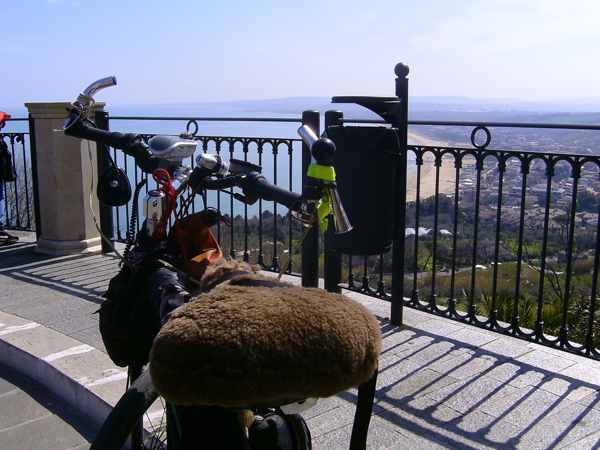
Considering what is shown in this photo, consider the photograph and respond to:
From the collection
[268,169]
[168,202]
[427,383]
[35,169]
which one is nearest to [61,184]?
[35,169]

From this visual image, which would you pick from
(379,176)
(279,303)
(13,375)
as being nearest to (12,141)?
(13,375)

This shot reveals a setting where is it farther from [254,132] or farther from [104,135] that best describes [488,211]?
[104,135]

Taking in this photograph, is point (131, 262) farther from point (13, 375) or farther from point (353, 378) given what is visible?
point (13, 375)

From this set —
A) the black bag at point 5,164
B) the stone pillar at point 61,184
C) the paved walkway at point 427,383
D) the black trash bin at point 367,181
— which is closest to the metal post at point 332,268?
the black trash bin at point 367,181

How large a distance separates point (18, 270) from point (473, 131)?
16.0ft

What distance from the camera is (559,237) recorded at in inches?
216

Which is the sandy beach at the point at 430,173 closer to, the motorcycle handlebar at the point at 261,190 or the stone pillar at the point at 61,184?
the motorcycle handlebar at the point at 261,190

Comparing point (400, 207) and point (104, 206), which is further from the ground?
point (400, 207)

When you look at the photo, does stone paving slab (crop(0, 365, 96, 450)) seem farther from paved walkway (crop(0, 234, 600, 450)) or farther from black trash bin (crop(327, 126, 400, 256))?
black trash bin (crop(327, 126, 400, 256))

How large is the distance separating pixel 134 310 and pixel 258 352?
2.77 ft

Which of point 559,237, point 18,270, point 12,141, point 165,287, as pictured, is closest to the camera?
point 165,287

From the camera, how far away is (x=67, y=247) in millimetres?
7184

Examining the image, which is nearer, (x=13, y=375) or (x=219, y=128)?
(x=13, y=375)

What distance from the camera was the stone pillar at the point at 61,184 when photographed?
6.99m
